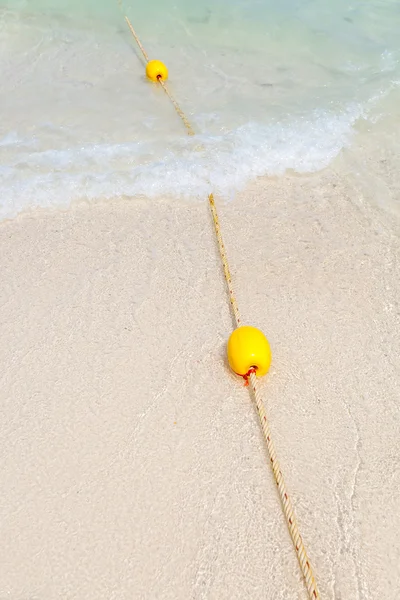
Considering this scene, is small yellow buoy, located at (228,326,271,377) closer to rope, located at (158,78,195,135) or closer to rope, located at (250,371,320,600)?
rope, located at (250,371,320,600)

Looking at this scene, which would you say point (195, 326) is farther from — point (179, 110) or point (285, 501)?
point (179, 110)

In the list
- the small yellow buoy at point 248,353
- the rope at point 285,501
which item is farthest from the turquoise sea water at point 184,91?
the rope at point 285,501

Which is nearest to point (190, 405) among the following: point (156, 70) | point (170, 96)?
point (170, 96)

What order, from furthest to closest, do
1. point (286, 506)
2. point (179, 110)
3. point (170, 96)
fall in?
point (170, 96) → point (179, 110) → point (286, 506)

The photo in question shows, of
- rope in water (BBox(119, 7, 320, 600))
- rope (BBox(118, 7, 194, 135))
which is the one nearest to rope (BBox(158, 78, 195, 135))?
rope (BBox(118, 7, 194, 135))

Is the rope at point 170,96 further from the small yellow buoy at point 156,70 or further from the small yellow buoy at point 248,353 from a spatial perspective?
the small yellow buoy at point 248,353
